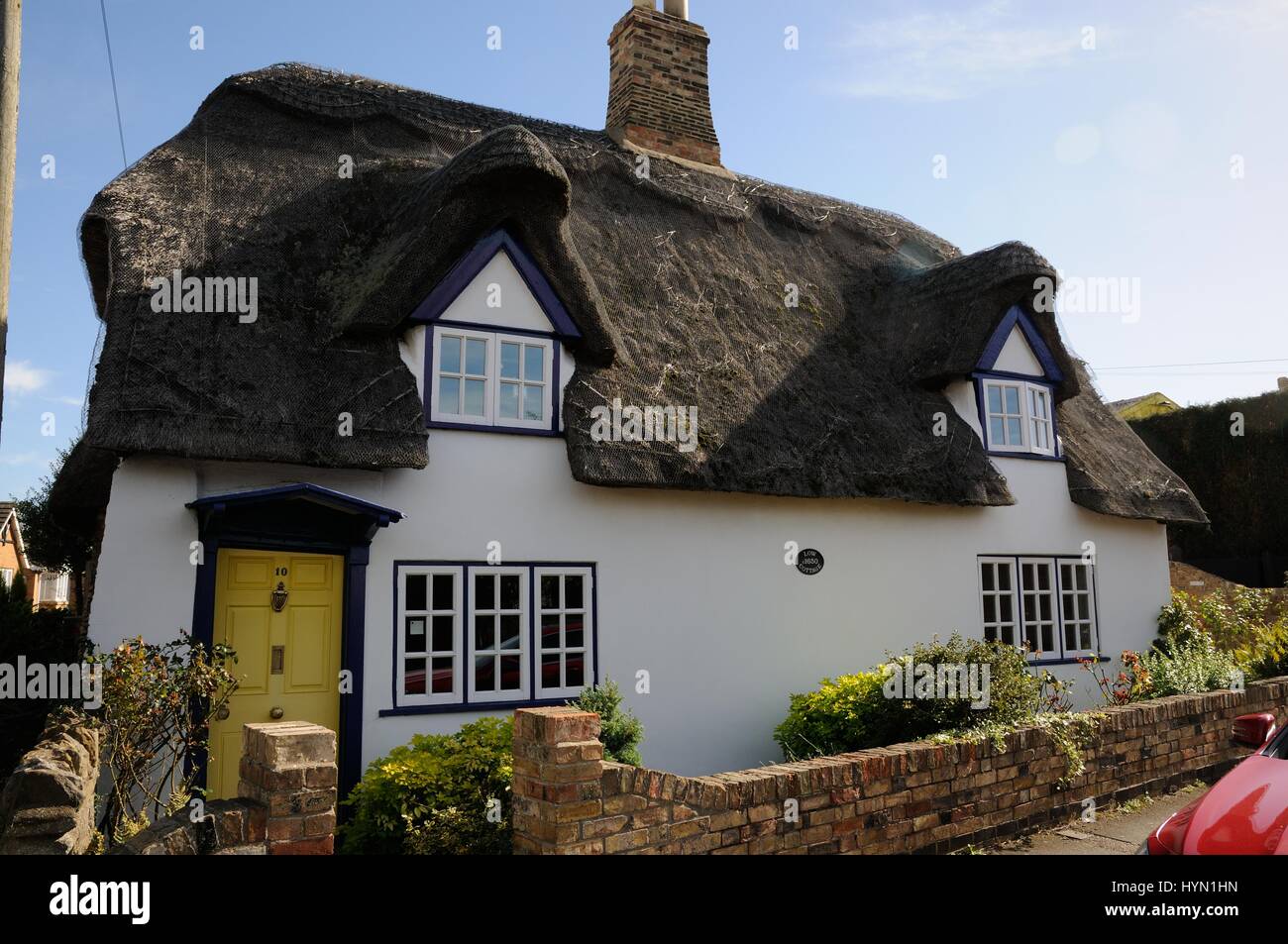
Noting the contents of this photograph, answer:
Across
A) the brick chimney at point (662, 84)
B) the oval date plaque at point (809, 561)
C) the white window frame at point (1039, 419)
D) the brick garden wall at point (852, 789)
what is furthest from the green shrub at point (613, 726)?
the brick chimney at point (662, 84)

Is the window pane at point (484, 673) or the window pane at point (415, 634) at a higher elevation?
the window pane at point (415, 634)

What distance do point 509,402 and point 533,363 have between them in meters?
0.50

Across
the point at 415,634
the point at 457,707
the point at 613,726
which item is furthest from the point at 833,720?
the point at 415,634

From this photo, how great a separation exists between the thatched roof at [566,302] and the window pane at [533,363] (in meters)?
0.41

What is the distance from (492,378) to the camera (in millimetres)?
8914

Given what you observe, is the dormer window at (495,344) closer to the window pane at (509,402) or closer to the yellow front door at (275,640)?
the window pane at (509,402)

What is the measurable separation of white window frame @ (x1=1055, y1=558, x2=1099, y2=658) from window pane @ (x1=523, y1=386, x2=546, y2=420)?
7642mm

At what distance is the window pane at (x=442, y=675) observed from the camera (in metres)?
8.28

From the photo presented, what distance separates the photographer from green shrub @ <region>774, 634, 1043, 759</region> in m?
7.24

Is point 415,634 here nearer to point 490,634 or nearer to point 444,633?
point 444,633

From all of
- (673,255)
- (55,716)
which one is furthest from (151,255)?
(673,255)

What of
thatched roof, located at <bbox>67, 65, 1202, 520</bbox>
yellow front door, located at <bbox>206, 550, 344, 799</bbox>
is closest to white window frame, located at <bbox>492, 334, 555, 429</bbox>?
thatched roof, located at <bbox>67, 65, 1202, 520</bbox>

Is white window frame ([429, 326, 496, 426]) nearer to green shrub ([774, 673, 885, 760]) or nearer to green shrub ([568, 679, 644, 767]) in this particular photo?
green shrub ([568, 679, 644, 767])
